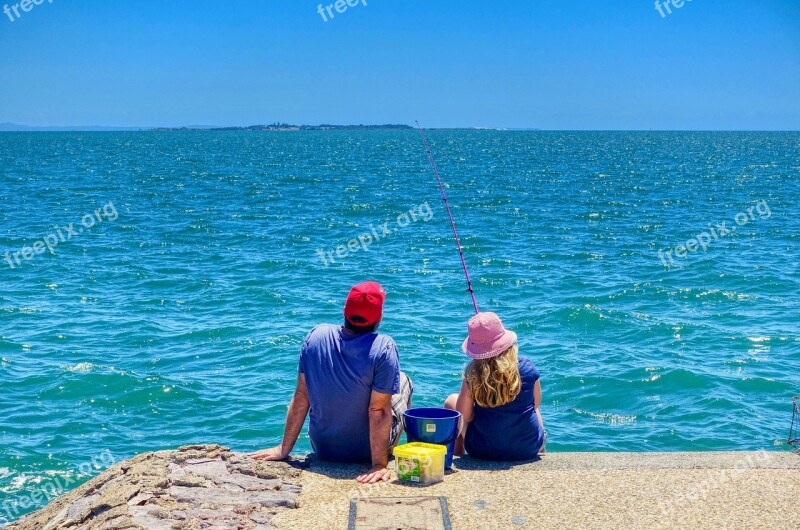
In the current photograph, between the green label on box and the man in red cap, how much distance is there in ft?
0.43

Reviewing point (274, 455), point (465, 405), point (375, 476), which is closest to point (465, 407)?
point (465, 405)

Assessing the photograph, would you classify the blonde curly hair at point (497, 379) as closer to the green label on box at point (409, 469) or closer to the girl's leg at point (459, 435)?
the girl's leg at point (459, 435)

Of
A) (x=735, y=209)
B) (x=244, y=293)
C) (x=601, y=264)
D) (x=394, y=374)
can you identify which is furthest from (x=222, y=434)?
(x=735, y=209)

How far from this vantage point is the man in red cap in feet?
17.1

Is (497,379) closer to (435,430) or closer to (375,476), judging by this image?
(435,430)

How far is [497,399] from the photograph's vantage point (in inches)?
212

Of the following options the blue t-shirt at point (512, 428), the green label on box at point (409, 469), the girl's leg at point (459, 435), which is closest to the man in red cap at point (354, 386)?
the green label on box at point (409, 469)

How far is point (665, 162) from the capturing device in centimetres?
6378

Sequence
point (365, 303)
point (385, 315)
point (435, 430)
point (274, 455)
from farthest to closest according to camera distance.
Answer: point (385, 315), point (274, 455), point (435, 430), point (365, 303)

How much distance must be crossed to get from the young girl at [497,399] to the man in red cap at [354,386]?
495 mm

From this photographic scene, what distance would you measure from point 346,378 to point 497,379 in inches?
37.4

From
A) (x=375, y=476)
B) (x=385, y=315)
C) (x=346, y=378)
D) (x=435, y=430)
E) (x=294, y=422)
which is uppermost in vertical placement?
(x=346, y=378)

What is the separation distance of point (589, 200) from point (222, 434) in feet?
86.1

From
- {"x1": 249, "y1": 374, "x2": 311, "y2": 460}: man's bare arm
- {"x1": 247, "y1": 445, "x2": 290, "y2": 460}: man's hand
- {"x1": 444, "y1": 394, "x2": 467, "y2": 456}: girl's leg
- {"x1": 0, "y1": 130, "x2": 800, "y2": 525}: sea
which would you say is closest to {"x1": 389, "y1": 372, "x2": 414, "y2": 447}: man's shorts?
{"x1": 444, "y1": 394, "x2": 467, "y2": 456}: girl's leg
